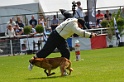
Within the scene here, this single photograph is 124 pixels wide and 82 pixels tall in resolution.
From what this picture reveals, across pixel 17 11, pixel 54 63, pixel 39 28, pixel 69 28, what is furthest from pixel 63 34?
pixel 17 11

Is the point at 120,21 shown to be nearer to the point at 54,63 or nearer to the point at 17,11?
the point at 17,11

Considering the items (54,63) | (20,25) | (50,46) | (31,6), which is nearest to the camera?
(54,63)

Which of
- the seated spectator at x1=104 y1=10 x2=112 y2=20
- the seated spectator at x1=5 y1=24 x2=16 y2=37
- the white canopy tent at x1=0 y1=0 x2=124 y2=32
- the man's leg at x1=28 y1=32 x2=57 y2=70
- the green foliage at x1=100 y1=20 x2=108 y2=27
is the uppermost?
the man's leg at x1=28 y1=32 x2=57 y2=70

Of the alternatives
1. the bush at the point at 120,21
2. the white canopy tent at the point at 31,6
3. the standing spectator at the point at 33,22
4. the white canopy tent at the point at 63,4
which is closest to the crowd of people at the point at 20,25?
the standing spectator at the point at 33,22

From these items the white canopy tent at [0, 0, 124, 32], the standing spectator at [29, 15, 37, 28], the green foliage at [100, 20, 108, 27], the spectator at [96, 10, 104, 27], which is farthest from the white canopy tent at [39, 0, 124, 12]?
the green foliage at [100, 20, 108, 27]

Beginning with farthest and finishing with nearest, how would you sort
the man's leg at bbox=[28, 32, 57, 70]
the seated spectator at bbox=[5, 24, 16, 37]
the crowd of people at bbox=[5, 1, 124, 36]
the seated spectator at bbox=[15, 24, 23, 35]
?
the seated spectator at bbox=[15, 24, 23, 35] → the crowd of people at bbox=[5, 1, 124, 36] → the seated spectator at bbox=[5, 24, 16, 37] → the man's leg at bbox=[28, 32, 57, 70]

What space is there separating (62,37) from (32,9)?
62.4 ft

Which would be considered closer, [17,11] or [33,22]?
[33,22]

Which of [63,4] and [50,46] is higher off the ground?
[50,46]

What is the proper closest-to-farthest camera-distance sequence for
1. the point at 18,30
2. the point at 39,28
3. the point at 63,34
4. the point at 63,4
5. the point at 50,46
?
the point at 63,34 → the point at 50,46 → the point at 39,28 → the point at 18,30 → the point at 63,4

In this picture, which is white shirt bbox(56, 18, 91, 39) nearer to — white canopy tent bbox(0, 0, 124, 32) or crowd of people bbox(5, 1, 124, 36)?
crowd of people bbox(5, 1, 124, 36)

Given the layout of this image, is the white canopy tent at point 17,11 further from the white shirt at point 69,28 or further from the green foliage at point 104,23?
the white shirt at point 69,28

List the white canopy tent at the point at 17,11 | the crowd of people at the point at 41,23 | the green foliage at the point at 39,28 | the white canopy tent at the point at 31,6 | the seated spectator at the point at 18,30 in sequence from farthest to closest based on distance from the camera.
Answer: the white canopy tent at the point at 31,6
the white canopy tent at the point at 17,11
the seated spectator at the point at 18,30
the crowd of people at the point at 41,23
the green foliage at the point at 39,28

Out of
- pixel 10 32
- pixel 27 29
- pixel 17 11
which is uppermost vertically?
pixel 17 11
